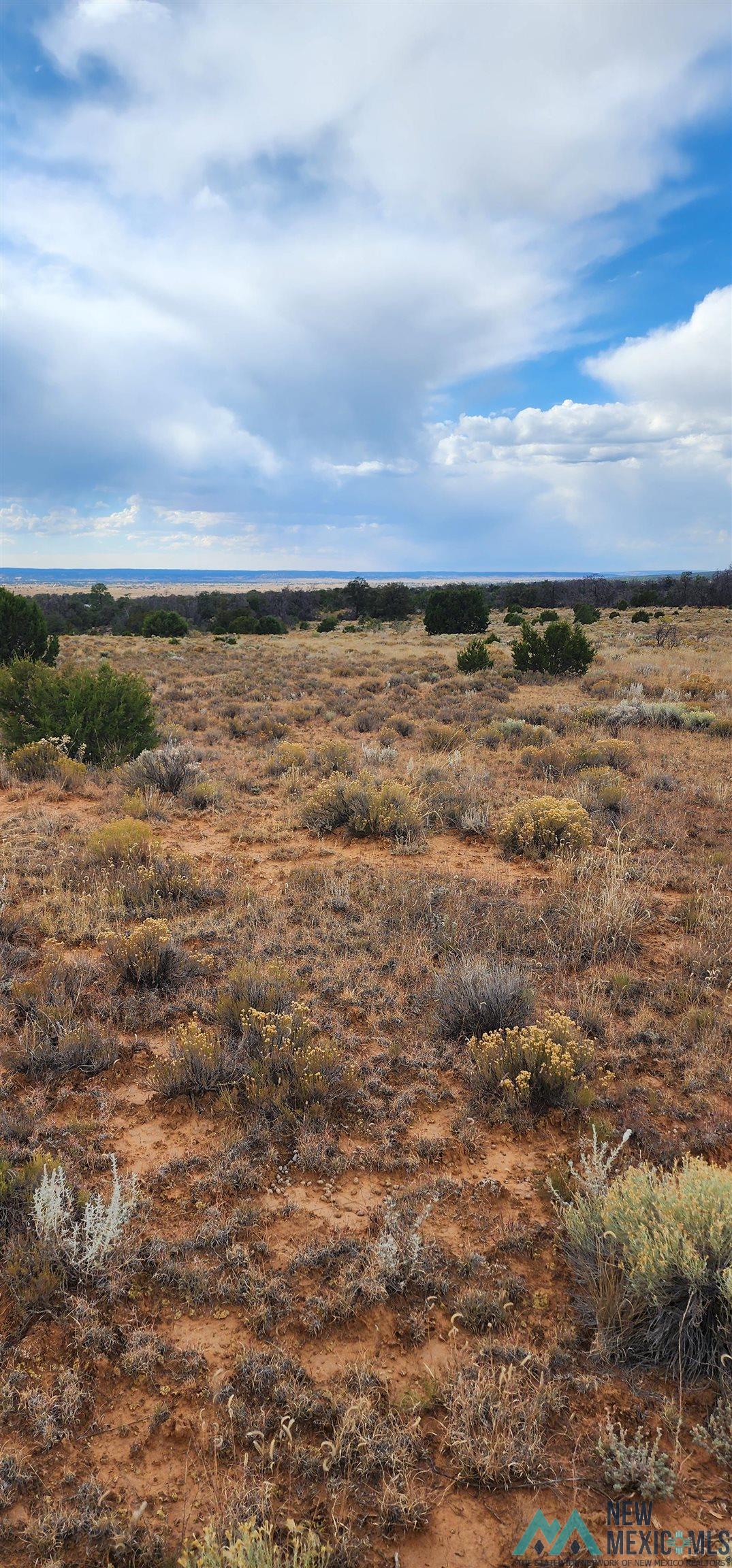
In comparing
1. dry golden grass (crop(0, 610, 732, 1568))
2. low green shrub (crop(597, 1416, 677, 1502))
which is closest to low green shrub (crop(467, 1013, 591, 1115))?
dry golden grass (crop(0, 610, 732, 1568))

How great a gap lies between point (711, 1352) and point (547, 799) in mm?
5855

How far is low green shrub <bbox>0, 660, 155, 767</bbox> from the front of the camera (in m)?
10.8

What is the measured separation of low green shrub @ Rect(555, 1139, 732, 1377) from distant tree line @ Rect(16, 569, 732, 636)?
37.1 meters

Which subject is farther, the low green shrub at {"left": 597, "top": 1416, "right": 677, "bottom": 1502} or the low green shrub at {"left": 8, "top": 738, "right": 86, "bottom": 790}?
the low green shrub at {"left": 8, "top": 738, "right": 86, "bottom": 790}

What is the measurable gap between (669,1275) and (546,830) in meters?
5.22

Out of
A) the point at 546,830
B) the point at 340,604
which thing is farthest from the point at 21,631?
the point at 340,604

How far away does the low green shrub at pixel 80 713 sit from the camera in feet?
35.4

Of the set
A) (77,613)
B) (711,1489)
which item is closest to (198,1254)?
(711,1489)

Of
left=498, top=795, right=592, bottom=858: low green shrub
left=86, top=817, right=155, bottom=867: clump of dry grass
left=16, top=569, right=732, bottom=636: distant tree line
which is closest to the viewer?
left=86, top=817, right=155, bottom=867: clump of dry grass

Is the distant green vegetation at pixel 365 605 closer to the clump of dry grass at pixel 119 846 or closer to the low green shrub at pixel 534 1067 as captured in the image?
the clump of dry grass at pixel 119 846

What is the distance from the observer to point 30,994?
4.70 m

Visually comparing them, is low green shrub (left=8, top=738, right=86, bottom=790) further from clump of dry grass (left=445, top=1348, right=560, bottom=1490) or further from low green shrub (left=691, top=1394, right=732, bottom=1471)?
low green shrub (left=691, top=1394, right=732, bottom=1471)

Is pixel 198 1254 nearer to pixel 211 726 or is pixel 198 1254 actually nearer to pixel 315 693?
pixel 211 726

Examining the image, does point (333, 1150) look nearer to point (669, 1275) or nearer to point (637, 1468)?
point (669, 1275)
